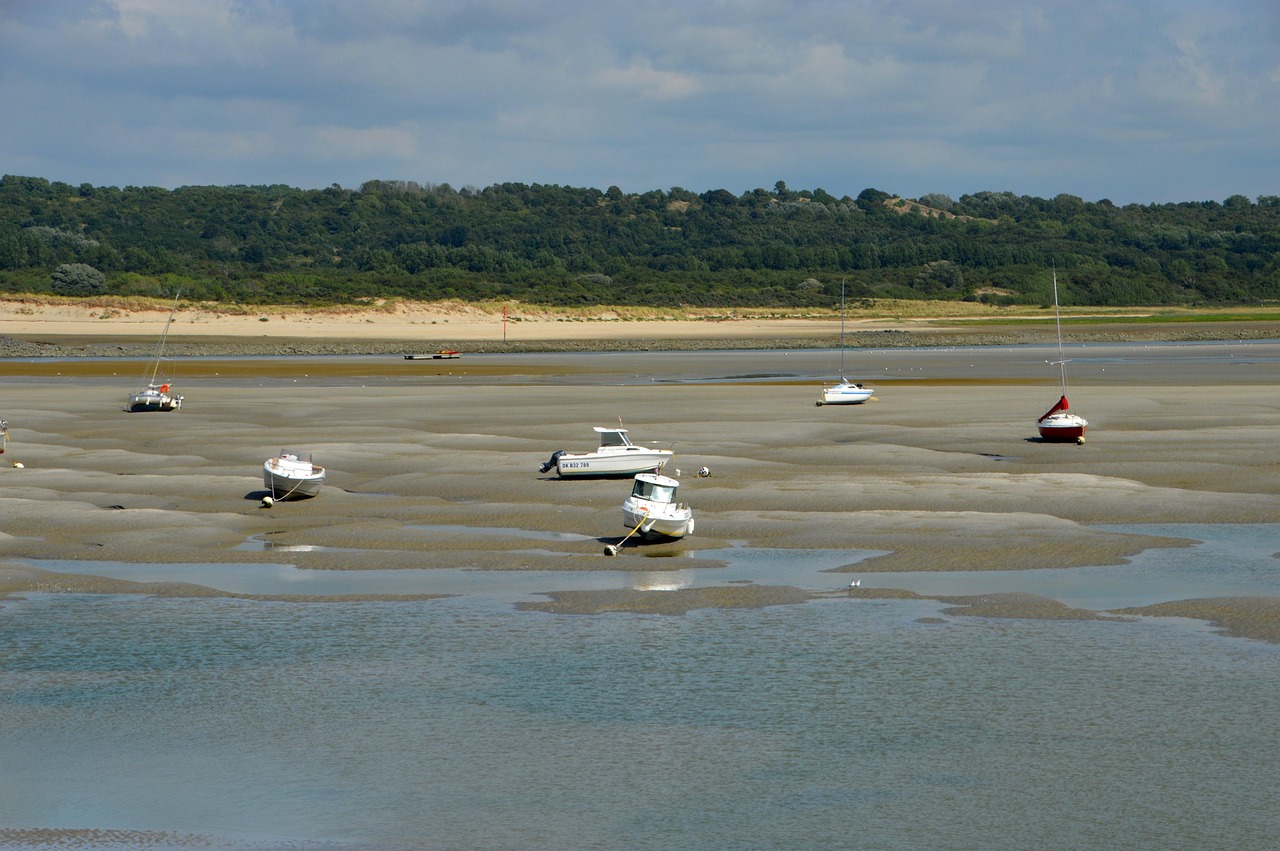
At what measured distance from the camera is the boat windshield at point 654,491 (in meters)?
26.4

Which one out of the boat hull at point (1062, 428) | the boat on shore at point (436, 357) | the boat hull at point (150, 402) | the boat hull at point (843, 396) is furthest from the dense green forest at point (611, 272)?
the boat hull at point (1062, 428)

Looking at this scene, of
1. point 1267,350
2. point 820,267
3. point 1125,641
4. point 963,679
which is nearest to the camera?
point 963,679

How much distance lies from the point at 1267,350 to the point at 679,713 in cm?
8377

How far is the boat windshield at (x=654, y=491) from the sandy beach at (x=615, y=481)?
36.5 inches

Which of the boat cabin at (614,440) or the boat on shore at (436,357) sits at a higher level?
the boat on shore at (436,357)

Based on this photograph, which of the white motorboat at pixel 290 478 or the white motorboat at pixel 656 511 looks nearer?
the white motorboat at pixel 656 511

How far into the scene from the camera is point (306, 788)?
14.1 metres

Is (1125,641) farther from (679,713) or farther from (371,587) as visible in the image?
(371,587)

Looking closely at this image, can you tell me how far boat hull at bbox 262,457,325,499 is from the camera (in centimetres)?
3070

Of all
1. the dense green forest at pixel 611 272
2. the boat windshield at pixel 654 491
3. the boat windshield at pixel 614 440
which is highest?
the dense green forest at pixel 611 272

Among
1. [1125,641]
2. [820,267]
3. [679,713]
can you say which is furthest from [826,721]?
[820,267]

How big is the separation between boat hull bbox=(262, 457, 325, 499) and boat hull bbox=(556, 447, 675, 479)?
5.80 m

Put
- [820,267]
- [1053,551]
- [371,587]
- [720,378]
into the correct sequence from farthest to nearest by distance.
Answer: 1. [820,267]
2. [720,378]
3. [1053,551]
4. [371,587]

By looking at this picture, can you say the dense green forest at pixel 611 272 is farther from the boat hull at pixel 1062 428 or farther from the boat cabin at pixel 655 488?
the boat cabin at pixel 655 488
